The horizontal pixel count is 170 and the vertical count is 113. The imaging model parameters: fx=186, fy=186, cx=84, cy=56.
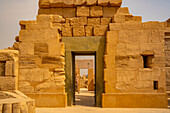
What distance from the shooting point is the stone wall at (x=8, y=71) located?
19.6 ft

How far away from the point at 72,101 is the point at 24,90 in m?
1.71

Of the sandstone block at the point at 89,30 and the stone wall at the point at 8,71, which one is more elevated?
the sandstone block at the point at 89,30

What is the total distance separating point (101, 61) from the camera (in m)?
6.55

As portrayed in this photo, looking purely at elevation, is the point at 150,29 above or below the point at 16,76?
above

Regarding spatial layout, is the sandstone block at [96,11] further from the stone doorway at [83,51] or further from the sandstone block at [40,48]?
the sandstone block at [40,48]

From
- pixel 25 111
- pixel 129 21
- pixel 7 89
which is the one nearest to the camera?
pixel 25 111

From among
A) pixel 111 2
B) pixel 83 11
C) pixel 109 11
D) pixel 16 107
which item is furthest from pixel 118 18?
pixel 16 107

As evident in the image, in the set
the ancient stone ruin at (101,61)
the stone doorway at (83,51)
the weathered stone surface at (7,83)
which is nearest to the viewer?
the weathered stone surface at (7,83)

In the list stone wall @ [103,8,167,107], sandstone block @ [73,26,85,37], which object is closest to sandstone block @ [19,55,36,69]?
sandstone block @ [73,26,85,37]

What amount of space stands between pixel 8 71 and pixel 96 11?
3.71 meters

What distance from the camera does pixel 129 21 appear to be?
641 centimetres

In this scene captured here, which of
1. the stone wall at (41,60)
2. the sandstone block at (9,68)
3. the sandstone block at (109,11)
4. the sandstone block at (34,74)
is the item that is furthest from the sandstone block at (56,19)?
the sandstone block at (9,68)

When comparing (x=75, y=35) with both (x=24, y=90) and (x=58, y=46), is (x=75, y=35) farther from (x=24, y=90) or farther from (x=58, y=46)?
(x=24, y=90)

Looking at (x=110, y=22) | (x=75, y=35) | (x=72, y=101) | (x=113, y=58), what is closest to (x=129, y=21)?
(x=110, y=22)
